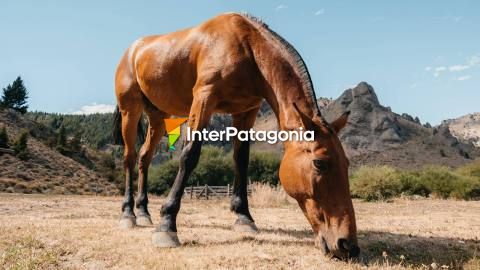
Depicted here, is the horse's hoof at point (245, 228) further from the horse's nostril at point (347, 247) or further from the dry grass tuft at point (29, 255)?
the dry grass tuft at point (29, 255)

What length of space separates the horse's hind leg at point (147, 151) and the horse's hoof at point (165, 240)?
7.41ft

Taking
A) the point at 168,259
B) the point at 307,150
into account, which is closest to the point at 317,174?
the point at 307,150

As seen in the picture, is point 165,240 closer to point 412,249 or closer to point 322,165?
point 322,165

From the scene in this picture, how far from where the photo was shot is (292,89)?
13.5 ft

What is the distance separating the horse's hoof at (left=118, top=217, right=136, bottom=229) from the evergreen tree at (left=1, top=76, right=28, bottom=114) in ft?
213

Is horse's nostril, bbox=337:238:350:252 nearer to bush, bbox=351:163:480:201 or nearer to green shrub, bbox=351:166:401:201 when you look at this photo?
bush, bbox=351:163:480:201

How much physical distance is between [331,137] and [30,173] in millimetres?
42673

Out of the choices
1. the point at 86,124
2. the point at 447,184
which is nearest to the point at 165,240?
the point at 447,184

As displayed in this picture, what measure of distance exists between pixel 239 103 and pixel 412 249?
2712mm

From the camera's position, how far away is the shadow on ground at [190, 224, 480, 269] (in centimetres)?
381

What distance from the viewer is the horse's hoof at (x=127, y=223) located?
18.6 feet

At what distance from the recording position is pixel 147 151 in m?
6.90

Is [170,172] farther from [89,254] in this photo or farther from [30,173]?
[89,254]

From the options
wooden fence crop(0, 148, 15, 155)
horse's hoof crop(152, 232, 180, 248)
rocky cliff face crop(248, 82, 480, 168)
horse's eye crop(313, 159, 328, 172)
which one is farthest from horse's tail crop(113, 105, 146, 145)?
wooden fence crop(0, 148, 15, 155)
